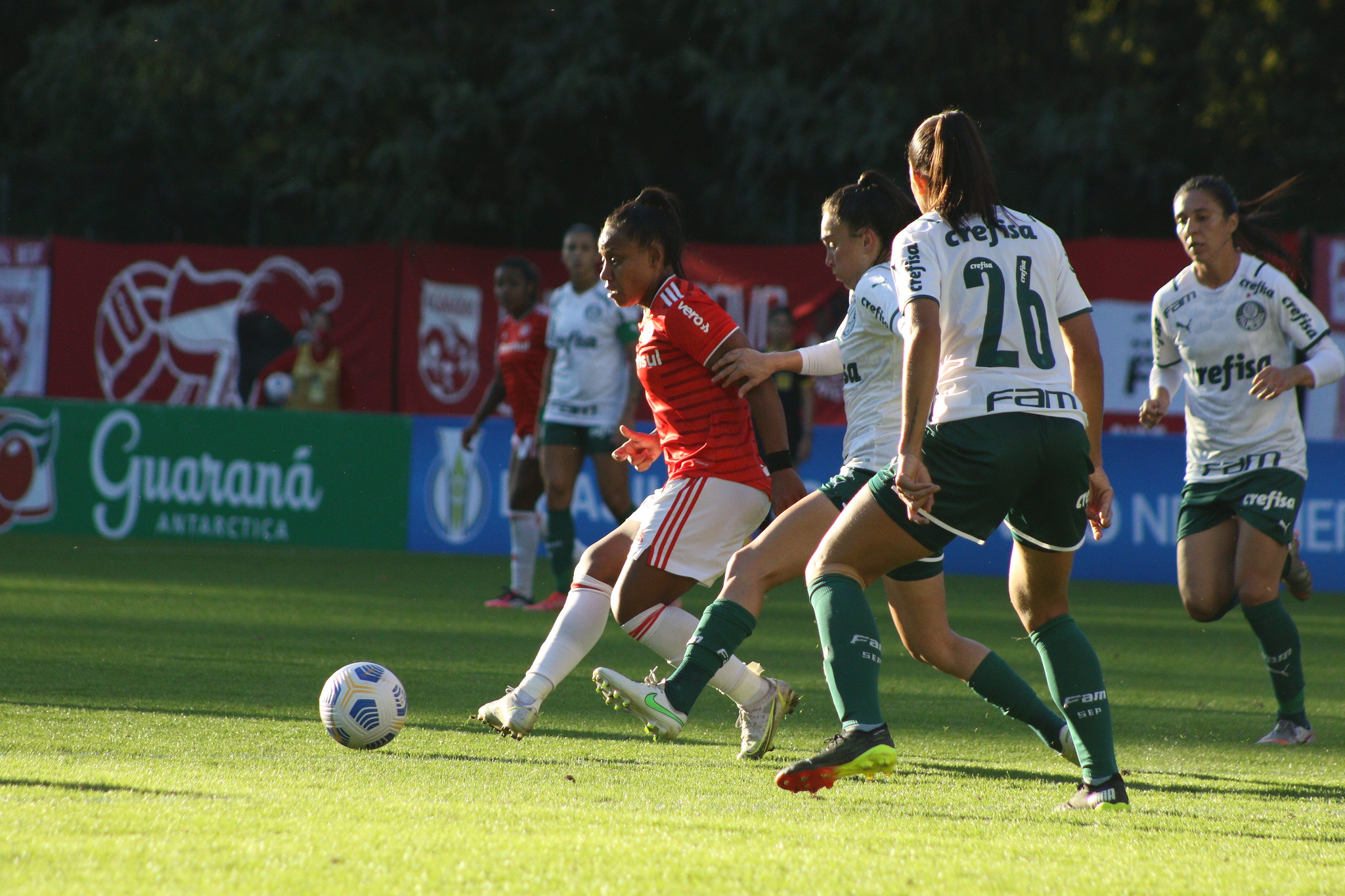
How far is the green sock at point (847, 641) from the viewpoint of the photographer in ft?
14.5

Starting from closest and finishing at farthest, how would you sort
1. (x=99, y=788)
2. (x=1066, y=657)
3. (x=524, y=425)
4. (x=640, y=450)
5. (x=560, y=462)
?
1. (x=99, y=788)
2. (x=1066, y=657)
3. (x=640, y=450)
4. (x=560, y=462)
5. (x=524, y=425)

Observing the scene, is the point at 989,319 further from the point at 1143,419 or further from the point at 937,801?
the point at 1143,419

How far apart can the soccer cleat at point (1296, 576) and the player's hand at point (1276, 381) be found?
0.88 metres


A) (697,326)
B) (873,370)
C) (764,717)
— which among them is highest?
(697,326)

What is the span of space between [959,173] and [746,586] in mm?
1394

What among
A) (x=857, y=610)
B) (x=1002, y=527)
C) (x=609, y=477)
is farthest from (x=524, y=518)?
(x=857, y=610)

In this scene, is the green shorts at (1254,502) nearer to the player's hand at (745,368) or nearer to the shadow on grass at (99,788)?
the player's hand at (745,368)

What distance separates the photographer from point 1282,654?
6379 mm

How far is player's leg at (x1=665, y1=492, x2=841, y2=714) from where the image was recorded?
184 inches

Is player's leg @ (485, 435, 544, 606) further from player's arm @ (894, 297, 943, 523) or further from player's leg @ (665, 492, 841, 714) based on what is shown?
player's arm @ (894, 297, 943, 523)

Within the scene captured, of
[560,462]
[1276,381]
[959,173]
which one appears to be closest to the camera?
[959,173]

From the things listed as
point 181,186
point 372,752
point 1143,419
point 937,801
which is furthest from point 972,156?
point 181,186

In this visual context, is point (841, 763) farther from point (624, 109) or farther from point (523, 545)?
point (624, 109)

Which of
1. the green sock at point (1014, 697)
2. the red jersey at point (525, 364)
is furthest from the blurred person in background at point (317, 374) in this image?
the green sock at point (1014, 697)
